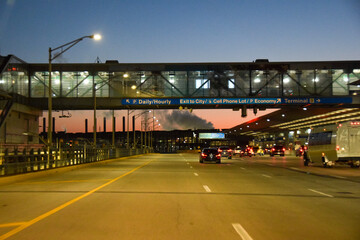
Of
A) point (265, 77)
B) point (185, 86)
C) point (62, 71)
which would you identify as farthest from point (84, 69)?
point (265, 77)

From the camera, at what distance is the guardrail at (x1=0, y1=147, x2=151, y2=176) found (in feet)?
65.8

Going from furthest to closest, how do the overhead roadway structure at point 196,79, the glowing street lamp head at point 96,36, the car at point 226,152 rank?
1. the car at point 226,152
2. the overhead roadway structure at point 196,79
3. the glowing street lamp head at point 96,36

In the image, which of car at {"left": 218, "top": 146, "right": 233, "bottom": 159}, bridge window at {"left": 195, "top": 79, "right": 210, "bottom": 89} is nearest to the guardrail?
bridge window at {"left": 195, "top": 79, "right": 210, "bottom": 89}

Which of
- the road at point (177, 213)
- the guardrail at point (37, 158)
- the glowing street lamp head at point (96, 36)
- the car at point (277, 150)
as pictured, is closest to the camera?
the road at point (177, 213)

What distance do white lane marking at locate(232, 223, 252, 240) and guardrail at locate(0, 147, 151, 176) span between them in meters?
14.5

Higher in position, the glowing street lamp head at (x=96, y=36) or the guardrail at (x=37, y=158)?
the glowing street lamp head at (x=96, y=36)

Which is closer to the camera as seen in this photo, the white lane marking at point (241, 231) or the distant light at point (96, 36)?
the white lane marking at point (241, 231)

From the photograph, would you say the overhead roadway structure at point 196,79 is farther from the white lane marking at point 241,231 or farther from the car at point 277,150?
the white lane marking at point 241,231

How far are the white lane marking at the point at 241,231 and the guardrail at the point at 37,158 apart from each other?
47.5 ft

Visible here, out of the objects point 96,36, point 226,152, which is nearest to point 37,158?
point 96,36

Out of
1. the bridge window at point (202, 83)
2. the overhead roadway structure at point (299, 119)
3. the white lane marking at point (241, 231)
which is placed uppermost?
the bridge window at point (202, 83)

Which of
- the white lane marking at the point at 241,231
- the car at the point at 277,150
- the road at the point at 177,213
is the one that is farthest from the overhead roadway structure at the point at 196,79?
the white lane marking at the point at 241,231

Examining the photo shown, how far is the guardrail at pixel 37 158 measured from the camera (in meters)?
20.1

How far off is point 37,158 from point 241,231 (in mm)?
19246
